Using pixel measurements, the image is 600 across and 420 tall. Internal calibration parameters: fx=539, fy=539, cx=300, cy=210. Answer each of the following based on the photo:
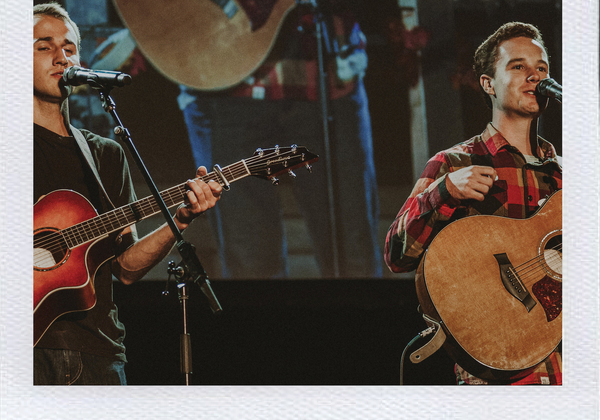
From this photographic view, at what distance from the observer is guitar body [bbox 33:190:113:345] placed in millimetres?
2010

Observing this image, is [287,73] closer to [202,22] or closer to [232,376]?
[202,22]

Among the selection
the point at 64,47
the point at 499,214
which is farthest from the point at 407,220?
the point at 64,47

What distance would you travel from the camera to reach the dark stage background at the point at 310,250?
2230mm

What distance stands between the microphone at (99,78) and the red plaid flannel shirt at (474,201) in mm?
1143

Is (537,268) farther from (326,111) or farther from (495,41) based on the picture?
(326,111)

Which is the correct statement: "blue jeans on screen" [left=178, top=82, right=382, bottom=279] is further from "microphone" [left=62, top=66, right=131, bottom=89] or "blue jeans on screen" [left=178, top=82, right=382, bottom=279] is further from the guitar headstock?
"microphone" [left=62, top=66, right=131, bottom=89]

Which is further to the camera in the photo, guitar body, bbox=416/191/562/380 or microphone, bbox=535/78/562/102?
microphone, bbox=535/78/562/102

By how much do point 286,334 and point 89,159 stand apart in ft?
3.52

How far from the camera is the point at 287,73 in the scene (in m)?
2.28

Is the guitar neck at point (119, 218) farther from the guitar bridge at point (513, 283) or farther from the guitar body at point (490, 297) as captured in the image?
the guitar bridge at point (513, 283)

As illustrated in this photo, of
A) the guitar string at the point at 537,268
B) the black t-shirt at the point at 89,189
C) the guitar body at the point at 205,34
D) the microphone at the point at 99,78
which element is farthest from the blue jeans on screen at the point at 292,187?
the guitar string at the point at 537,268

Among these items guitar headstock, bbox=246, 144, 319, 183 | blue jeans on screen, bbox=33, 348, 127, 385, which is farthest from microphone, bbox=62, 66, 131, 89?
blue jeans on screen, bbox=33, 348, 127, 385

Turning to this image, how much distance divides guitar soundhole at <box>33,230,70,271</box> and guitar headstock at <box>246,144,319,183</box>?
Result: 2.52 ft

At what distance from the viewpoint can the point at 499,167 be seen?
6.90ft
